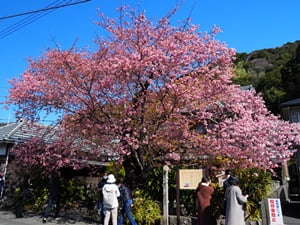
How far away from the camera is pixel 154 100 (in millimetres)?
9375

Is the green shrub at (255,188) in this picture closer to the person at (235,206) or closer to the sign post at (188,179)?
the sign post at (188,179)

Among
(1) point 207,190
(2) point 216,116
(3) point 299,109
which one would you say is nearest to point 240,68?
(3) point 299,109

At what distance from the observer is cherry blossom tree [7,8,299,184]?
29.7ft

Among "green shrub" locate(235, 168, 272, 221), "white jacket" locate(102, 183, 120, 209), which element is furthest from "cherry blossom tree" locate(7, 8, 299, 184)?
"white jacket" locate(102, 183, 120, 209)

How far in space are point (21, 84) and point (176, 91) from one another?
5628 mm

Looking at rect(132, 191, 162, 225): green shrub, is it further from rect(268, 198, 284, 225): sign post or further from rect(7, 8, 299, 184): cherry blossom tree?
rect(268, 198, 284, 225): sign post

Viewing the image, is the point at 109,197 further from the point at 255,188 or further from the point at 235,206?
the point at 255,188

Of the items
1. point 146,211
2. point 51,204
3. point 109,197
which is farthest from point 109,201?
point 51,204

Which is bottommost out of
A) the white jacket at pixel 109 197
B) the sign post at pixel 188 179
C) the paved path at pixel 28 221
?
the paved path at pixel 28 221

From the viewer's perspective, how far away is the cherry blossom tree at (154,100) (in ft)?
29.7

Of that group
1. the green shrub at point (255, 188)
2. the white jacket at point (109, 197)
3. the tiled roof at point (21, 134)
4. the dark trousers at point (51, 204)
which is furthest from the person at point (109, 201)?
the tiled roof at point (21, 134)

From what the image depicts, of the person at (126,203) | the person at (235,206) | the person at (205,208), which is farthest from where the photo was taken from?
the person at (126,203)

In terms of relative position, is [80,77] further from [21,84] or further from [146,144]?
[146,144]

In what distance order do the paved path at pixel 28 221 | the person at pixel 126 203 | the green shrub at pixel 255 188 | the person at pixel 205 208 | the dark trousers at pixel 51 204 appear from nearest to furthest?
the person at pixel 205 208
the person at pixel 126 203
the green shrub at pixel 255 188
the paved path at pixel 28 221
the dark trousers at pixel 51 204
